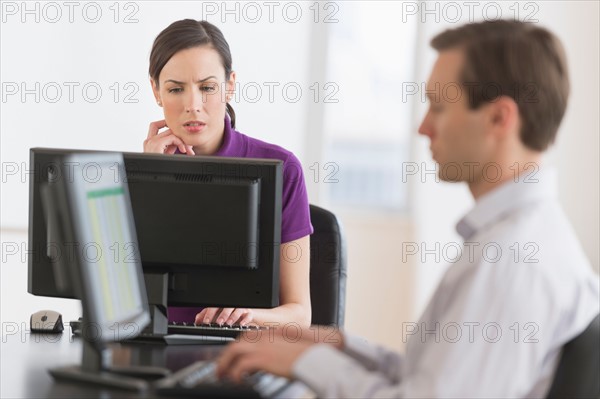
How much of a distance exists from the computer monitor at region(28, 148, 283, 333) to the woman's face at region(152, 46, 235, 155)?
1.56 feet

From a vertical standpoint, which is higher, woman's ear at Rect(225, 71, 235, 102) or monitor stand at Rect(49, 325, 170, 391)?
woman's ear at Rect(225, 71, 235, 102)

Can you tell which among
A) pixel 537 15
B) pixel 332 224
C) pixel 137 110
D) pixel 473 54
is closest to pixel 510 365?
pixel 473 54

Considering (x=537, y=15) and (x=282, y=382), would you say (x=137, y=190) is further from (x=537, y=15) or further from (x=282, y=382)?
(x=537, y=15)

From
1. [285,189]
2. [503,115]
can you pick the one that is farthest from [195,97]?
[503,115]

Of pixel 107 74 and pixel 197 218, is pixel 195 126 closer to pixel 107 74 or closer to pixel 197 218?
pixel 197 218

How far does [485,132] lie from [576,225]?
10.3 ft

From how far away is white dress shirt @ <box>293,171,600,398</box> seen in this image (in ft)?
4.42

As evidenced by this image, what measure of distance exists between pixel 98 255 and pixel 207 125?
1.01m

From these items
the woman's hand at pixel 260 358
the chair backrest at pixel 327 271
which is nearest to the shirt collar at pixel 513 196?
the woman's hand at pixel 260 358

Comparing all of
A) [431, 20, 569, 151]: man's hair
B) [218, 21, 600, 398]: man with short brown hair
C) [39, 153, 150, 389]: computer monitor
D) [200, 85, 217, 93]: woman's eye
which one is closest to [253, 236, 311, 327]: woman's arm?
[200, 85, 217, 93]: woman's eye

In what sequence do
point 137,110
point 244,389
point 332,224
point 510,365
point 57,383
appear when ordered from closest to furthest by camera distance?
1. point 510,365
2. point 244,389
3. point 57,383
4. point 332,224
5. point 137,110

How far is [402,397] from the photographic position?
4.58ft

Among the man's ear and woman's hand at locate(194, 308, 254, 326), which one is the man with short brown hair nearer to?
the man's ear

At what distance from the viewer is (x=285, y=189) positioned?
256 centimetres
